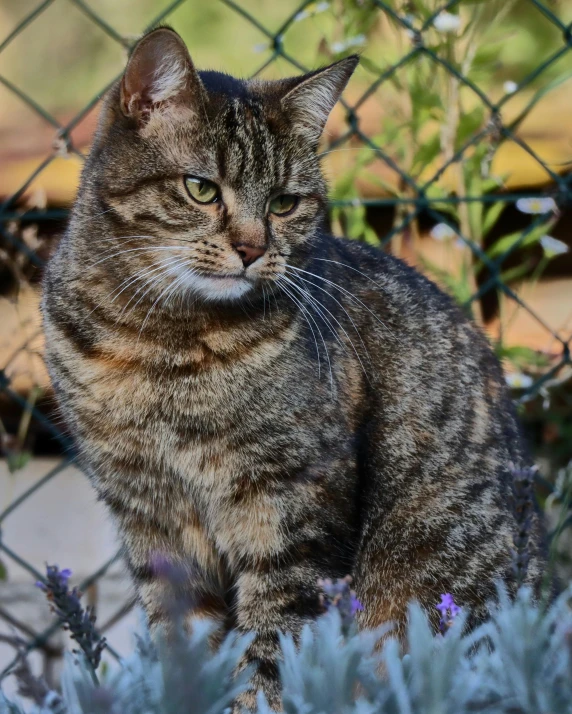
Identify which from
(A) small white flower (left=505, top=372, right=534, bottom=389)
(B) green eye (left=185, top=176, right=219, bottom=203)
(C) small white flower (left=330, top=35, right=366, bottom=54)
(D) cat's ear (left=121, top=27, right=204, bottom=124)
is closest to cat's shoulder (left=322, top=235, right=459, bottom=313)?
(B) green eye (left=185, top=176, right=219, bottom=203)

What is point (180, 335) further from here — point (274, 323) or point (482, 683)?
point (482, 683)

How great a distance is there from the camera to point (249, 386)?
4.81 feet

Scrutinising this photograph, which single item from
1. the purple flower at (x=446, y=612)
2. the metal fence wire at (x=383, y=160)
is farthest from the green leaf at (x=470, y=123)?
the purple flower at (x=446, y=612)

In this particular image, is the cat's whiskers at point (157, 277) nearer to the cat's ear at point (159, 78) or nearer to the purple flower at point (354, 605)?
Result: the cat's ear at point (159, 78)

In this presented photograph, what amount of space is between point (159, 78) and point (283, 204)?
29 cm

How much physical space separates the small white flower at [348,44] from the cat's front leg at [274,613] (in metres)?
1.33

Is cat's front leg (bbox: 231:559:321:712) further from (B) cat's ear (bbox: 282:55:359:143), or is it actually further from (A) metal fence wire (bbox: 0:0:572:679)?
(B) cat's ear (bbox: 282:55:359:143)

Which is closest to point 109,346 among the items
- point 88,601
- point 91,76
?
point 88,601

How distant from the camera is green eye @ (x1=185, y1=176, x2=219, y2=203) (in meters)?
1.44

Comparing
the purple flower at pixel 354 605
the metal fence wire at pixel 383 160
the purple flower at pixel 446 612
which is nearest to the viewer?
the purple flower at pixel 354 605

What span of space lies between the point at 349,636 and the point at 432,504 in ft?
2.71

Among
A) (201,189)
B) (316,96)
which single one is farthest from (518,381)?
(201,189)

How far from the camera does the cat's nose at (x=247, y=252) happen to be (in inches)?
55.7

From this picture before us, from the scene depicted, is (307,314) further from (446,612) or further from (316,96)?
(446,612)
